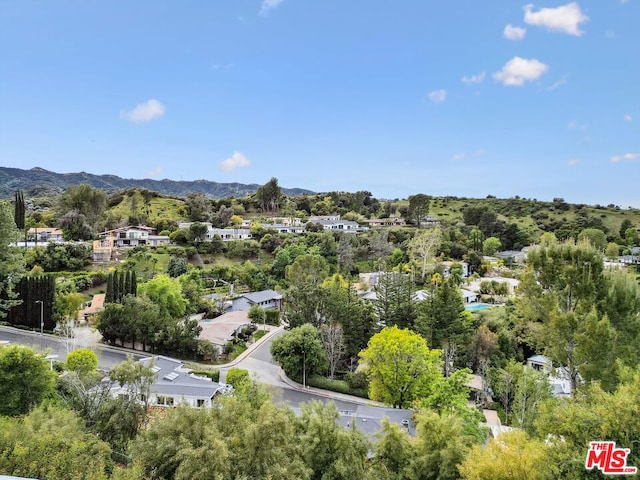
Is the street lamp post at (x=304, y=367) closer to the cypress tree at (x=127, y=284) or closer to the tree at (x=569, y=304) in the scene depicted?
the tree at (x=569, y=304)

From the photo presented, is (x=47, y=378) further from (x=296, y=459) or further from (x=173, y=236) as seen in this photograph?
(x=173, y=236)

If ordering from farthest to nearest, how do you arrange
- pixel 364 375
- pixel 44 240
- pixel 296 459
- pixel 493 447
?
pixel 44 240 < pixel 364 375 < pixel 296 459 < pixel 493 447

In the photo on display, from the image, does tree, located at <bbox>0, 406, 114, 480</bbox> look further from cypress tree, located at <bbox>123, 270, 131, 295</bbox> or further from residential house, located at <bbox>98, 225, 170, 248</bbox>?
residential house, located at <bbox>98, 225, 170, 248</bbox>

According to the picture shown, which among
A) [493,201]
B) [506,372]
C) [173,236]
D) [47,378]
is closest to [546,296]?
[506,372]

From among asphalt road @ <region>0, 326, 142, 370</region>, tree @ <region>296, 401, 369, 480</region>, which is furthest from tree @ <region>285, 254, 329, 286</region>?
tree @ <region>296, 401, 369, 480</region>

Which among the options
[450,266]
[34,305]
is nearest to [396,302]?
[450,266]

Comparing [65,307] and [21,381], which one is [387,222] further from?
[21,381]

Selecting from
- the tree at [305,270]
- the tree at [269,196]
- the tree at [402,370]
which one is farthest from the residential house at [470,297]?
the tree at [269,196]
